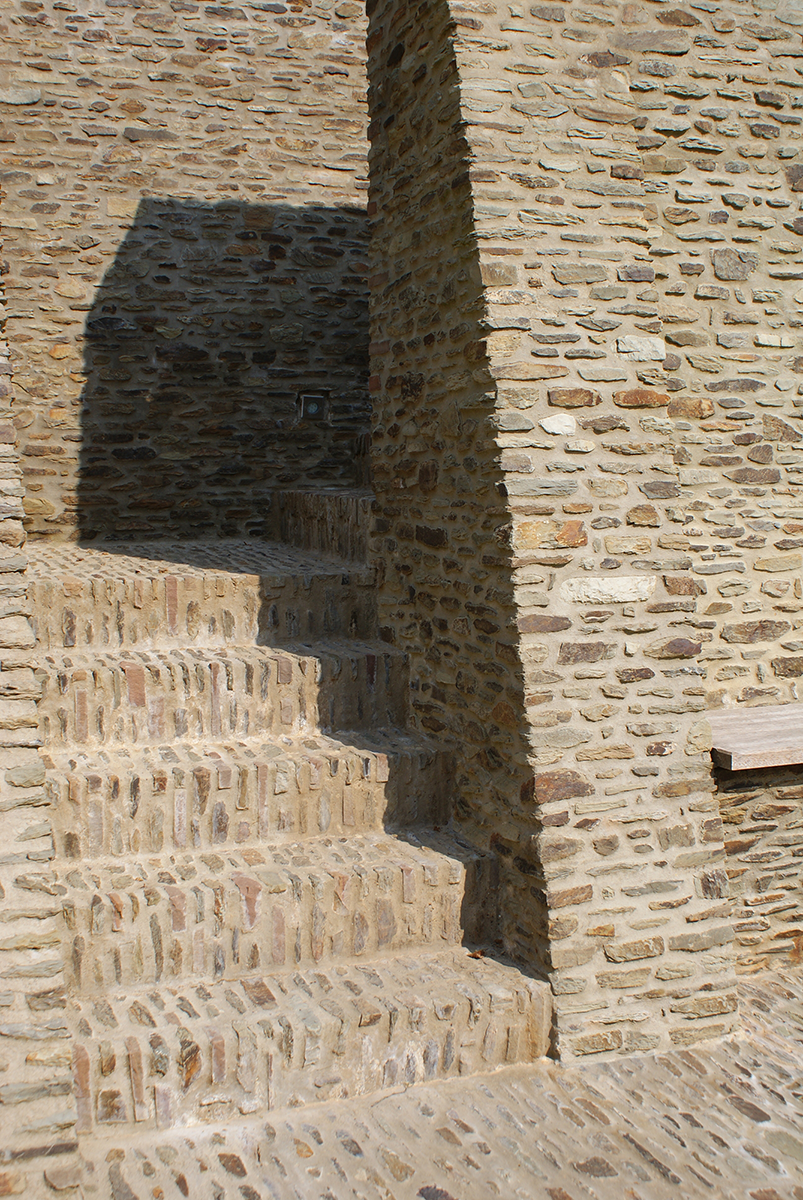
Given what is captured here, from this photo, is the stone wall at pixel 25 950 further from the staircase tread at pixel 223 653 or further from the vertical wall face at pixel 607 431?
the vertical wall face at pixel 607 431

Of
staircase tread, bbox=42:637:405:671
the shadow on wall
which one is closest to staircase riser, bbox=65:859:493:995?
staircase tread, bbox=42:637:405:671

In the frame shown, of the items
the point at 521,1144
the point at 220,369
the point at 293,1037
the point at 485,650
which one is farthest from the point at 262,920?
the point at 220,369

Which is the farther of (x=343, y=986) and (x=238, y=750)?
(x=238, y=750)

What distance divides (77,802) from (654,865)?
194cm

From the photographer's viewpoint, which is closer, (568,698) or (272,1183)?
(272,1183)

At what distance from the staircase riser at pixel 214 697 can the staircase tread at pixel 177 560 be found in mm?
584

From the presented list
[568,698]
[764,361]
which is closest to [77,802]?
[568,698]

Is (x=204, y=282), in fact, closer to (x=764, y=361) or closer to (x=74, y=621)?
(x=74, y=621)

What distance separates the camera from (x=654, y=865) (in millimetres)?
3436

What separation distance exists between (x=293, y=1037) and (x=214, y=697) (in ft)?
4.47

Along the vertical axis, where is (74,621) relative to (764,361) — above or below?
below

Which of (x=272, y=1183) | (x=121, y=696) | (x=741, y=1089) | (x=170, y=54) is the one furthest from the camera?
(x=170, y=54)

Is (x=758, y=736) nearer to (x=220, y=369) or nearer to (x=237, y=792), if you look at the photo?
(x=237, y=792)

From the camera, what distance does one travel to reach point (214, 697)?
387 centimetres
